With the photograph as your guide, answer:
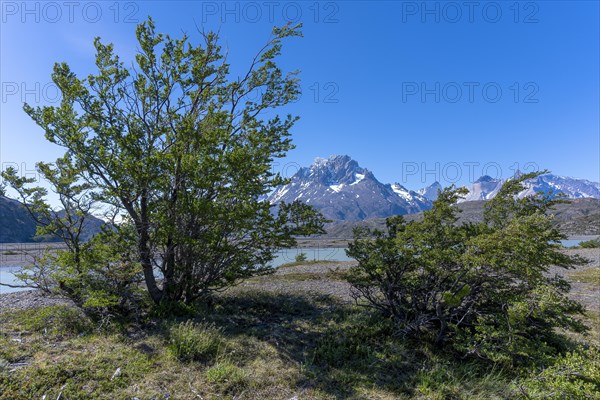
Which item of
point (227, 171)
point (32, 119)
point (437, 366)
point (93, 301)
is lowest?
point (437, 366)

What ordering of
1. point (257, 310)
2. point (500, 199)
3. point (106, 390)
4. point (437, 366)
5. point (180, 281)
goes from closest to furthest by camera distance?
point (106, 390) < point (437, 366) < point (500, 199) < point (180, 281) < point (257, 310)

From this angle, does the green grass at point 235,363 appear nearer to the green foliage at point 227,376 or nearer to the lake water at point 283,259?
the green foliage at point 227,376

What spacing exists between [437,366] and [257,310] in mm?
6064

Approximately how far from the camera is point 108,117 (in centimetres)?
933

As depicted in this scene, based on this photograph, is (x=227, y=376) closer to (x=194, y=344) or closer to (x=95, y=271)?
(x=194, y=344)

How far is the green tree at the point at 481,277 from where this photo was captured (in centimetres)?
621

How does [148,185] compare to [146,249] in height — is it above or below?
above

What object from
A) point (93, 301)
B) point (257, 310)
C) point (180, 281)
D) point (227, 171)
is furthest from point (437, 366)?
point (93, 301)

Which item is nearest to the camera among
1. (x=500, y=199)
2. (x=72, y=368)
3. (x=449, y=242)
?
(x=72, y=368)

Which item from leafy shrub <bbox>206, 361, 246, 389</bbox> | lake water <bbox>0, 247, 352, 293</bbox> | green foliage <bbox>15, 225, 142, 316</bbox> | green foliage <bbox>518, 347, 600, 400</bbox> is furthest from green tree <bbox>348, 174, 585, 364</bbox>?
green foliage <bbox>15, 225, 142, 316</bbox>

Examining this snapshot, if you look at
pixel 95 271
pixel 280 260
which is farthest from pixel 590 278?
pixel 280 260

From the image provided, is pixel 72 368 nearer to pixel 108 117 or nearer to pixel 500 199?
pixel 108 117

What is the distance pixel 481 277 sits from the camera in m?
6.99

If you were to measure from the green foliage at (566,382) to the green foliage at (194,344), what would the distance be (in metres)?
6.23
